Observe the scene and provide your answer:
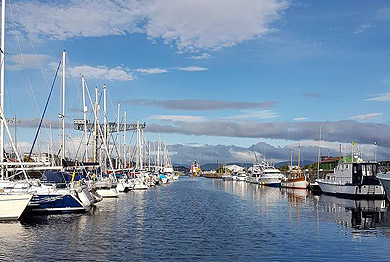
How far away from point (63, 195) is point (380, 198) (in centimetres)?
4665

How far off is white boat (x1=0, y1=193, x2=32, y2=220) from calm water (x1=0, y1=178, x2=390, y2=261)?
2.83 ft

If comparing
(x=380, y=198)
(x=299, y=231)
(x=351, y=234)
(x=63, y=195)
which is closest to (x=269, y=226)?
(x=299, y=231)

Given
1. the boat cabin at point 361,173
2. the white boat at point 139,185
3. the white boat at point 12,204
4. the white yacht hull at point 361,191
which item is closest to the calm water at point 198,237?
the white boat at point 12,204

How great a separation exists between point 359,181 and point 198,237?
1774 inches

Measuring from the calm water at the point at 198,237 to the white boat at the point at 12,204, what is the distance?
2.83 ft

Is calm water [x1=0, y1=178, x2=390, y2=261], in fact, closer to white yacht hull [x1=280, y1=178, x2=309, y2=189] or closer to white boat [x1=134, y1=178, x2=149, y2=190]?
white boat [x1=134, y1=178, x2=149, y2=190]

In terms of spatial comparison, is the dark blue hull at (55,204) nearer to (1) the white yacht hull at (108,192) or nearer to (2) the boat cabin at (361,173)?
(1) the white yacht hull at (108,192)

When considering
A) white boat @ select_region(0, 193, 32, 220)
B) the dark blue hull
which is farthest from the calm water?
the dark blue hull

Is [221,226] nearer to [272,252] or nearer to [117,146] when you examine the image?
[272,252]

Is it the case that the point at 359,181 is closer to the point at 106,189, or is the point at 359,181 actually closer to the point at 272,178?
the point at 106,189

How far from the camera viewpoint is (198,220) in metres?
41.9

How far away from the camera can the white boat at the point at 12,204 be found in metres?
35.3

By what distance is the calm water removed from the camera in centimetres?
2561

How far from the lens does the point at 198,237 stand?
3173 cm
